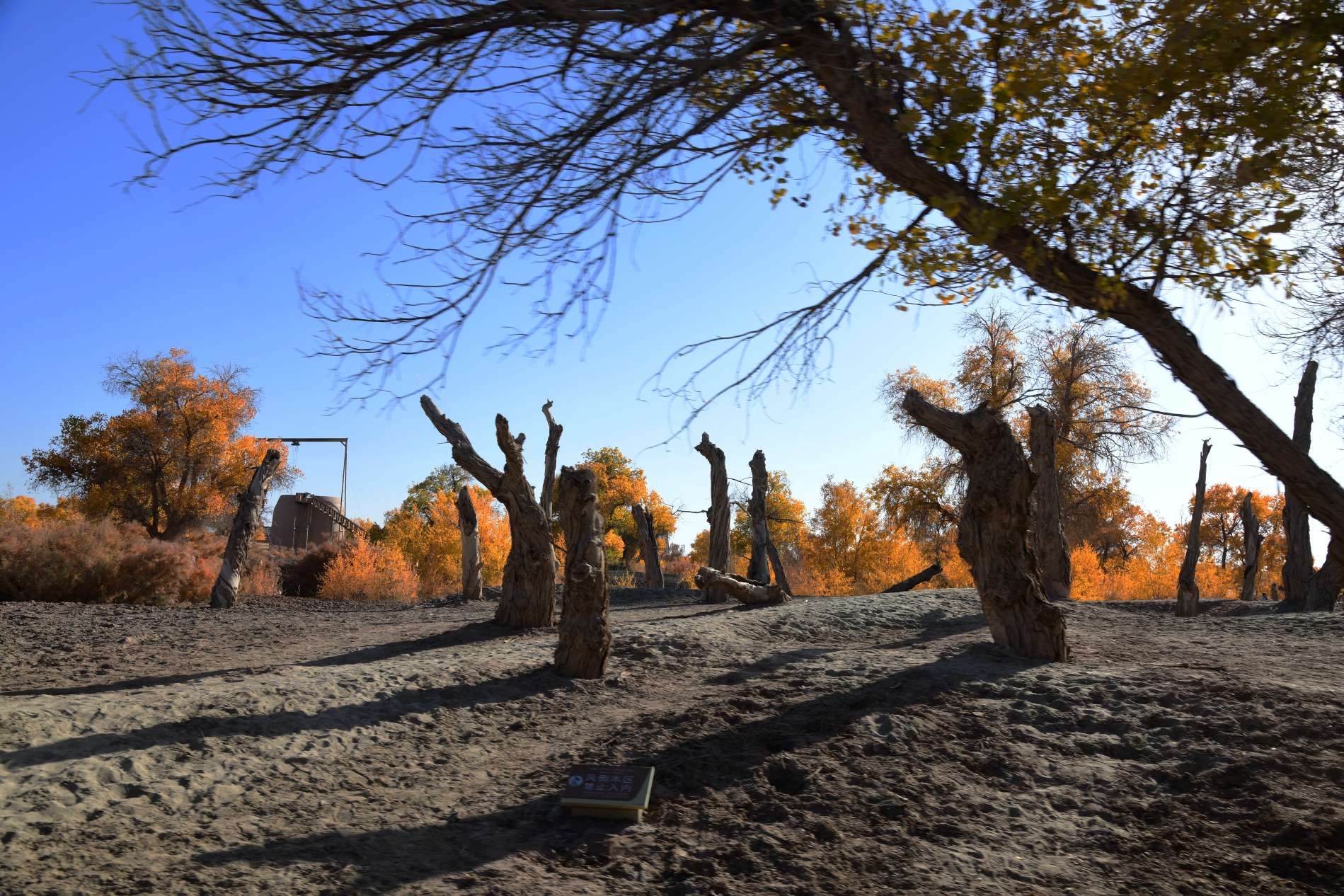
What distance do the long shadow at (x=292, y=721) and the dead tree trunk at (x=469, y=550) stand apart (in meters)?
7.68

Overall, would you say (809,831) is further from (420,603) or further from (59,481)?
(59,481)

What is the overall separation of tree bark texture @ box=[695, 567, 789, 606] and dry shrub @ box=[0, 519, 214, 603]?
9.00 metres

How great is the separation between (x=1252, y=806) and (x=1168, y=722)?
1055 millimetres

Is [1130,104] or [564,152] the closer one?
[564,152]

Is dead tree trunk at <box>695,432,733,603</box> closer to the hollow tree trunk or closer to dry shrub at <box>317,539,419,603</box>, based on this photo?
dry shrub at <box>317,539,419,603</box>

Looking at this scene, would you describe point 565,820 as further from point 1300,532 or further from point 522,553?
point 1300,532

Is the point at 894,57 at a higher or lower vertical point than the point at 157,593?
higher

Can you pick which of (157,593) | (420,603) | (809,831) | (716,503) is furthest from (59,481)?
(809,831)

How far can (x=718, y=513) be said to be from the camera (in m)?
14.9

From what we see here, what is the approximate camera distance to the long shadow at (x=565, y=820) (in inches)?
154

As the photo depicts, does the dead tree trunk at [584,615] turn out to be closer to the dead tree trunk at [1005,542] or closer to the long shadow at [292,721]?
the long shadow at [292,721]

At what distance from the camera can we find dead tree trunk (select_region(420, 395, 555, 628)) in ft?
32.7

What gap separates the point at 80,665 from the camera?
Result: 26.0 feet

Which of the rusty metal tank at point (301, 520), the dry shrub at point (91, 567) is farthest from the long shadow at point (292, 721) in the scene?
the rusty metal tank at point (301, 520)
